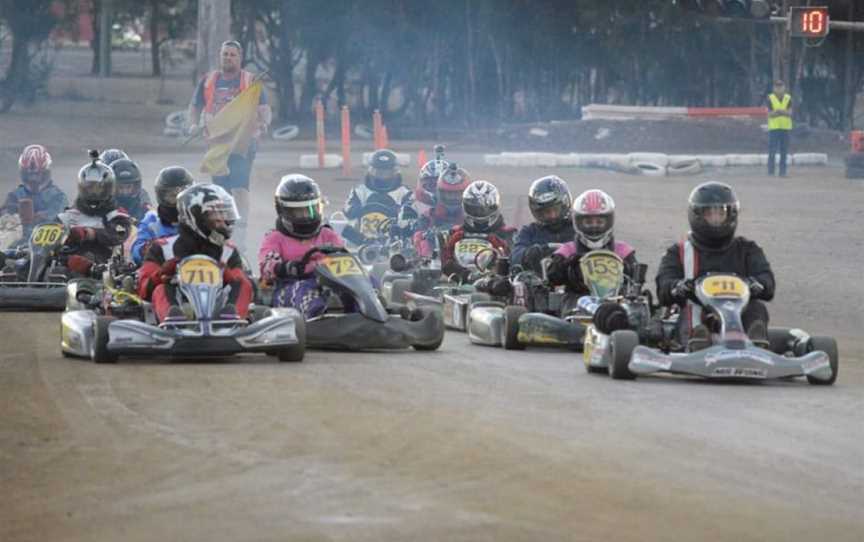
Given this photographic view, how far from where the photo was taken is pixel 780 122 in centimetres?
3975

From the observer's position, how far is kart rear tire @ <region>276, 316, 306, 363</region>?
13.4 m

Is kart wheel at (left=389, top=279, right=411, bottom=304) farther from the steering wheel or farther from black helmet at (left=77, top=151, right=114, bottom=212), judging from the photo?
the steering wheel

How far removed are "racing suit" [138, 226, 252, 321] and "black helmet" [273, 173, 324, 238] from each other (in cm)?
109

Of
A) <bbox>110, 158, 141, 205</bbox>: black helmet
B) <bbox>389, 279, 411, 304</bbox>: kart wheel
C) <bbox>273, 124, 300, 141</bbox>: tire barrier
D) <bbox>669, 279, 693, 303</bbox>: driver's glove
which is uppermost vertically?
<bbox>273, 124, 300, 141</bbox>: tire barrier

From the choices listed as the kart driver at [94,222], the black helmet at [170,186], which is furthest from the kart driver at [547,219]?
the kart driver at [94,222]

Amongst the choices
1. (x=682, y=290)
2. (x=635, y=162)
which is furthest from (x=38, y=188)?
(x=635, y=162)

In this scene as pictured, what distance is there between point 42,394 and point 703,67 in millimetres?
54904

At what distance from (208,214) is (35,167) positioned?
796cm

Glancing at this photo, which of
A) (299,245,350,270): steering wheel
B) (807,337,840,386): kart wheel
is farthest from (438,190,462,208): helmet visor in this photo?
(807,337,840,386): kart wheel

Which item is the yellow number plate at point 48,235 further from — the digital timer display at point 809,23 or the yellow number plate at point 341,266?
the digital timer display at point 809,23

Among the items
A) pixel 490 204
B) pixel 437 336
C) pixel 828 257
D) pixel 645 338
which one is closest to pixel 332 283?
pixel 437 336

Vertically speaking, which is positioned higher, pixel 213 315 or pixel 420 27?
pixel 420 27

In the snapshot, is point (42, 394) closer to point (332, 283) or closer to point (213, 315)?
point (213, 315)

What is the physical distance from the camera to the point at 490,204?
18.9m
